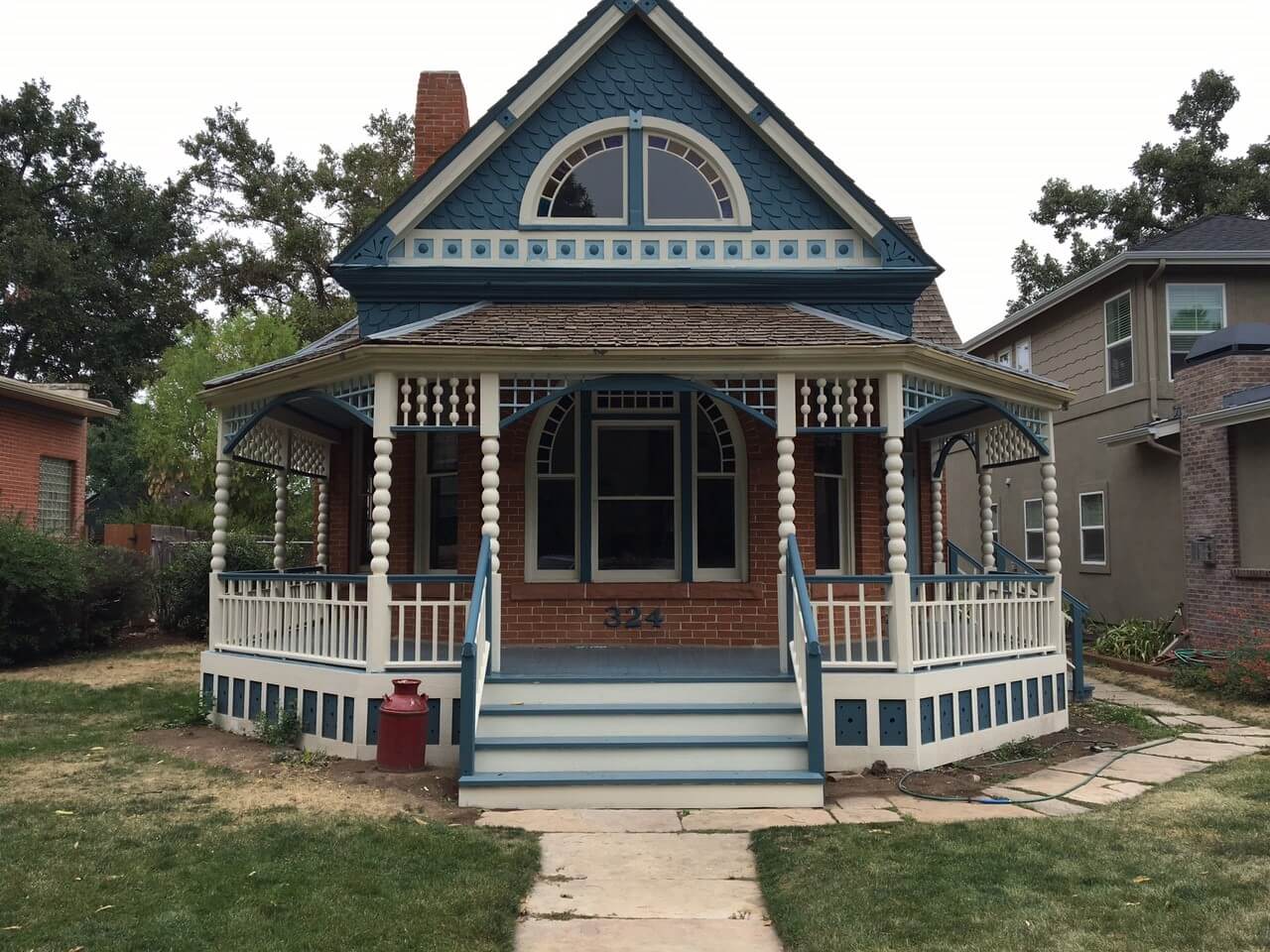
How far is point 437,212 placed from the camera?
10.9m

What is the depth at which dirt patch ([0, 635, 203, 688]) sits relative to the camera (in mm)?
13570

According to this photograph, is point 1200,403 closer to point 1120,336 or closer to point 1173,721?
point 1120,336

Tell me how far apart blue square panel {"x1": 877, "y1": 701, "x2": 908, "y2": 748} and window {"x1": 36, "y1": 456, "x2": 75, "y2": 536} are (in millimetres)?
16983

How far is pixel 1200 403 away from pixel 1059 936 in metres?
11.5

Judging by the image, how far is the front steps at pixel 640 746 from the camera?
24.1 ft

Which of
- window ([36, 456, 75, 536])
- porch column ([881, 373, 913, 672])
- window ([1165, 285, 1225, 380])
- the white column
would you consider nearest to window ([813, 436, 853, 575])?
the white column

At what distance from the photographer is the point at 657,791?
24.2 ft

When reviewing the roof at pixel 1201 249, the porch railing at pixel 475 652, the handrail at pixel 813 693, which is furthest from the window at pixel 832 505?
the roof at pixel 1201 249

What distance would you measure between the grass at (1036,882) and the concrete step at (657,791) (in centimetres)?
80

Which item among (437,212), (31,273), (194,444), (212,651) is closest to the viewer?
(212,651)

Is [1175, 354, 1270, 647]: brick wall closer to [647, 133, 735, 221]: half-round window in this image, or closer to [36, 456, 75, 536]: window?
[647, 133, 735, 221]: half-round window

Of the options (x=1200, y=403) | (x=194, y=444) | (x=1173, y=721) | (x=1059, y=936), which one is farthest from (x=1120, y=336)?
(x=194, y=444)

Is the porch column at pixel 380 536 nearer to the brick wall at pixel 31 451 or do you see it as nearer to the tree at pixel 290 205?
the brick wall at pixel 31 451

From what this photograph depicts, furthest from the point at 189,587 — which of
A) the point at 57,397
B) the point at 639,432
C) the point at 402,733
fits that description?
the point at 402,733
